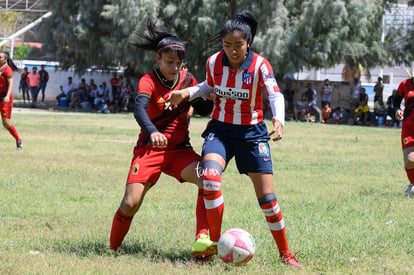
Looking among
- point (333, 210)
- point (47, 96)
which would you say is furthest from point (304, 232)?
point (47, 96)

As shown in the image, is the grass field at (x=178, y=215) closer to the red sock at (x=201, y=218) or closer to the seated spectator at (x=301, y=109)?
the red sock at (x=201, y=218)

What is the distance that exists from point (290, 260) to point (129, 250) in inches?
57.9

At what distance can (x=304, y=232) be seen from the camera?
7648 mm

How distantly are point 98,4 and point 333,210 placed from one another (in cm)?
2991

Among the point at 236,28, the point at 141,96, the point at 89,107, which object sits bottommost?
the point at 89,107

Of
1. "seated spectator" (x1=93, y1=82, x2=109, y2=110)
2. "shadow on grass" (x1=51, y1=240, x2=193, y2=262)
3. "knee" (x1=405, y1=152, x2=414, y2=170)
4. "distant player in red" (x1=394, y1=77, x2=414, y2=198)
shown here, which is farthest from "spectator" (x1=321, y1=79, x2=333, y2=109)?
"shadow on grass" (x1=51, y1=240, x2=193, y2=262)

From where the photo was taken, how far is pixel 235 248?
5.80 meters

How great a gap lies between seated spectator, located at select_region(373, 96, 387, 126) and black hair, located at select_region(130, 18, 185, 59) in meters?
27.2

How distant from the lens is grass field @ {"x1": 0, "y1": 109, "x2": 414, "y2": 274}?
239 inches

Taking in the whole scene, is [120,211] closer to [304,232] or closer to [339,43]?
[304,232]

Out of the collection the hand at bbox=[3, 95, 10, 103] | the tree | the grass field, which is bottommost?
the grass field

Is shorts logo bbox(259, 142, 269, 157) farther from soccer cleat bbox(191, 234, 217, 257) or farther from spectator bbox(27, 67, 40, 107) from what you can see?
spectator bbox(27, 67, 40, 107)

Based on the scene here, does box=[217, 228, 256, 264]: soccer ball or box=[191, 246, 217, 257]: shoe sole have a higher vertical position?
box=[217, 228, 256, 264]: soccer ball

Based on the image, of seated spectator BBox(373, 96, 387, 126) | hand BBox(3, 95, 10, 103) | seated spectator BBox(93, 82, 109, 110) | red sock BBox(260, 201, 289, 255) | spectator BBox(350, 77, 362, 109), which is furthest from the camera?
seated spectator BBox(93, 82, 109, 110)
